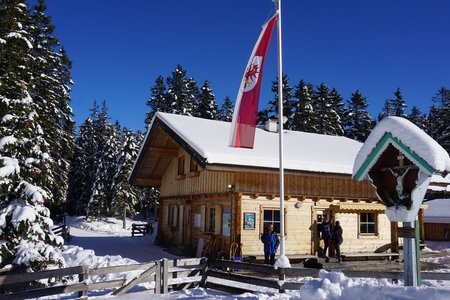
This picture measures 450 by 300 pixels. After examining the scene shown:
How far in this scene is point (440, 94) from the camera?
56844 mm

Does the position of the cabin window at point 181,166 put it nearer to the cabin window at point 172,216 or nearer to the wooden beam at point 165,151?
the wooden beam at point 165,151

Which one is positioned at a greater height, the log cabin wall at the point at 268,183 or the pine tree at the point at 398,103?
the pine tree at the point at 398,103

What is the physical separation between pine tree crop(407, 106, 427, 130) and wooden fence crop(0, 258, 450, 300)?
172 ft

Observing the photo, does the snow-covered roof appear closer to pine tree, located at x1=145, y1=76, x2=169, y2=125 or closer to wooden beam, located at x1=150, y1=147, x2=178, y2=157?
wooden beam, located at x1=150, y1=147, x2=178, y2=157

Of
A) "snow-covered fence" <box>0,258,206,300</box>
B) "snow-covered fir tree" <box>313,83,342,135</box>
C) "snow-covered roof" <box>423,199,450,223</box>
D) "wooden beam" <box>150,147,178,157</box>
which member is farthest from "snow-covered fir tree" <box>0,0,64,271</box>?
"snow-covered fir tree" <box>313,83,342,135</box>

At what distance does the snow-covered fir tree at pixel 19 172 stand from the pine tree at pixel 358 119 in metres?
47.2

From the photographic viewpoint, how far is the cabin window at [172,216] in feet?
75.8

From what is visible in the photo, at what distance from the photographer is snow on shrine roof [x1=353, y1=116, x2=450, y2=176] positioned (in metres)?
5.82

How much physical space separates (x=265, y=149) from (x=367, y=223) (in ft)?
20.8

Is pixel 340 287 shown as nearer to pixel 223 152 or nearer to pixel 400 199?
pixel 400 199

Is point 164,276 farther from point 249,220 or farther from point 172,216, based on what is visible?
point 172,216

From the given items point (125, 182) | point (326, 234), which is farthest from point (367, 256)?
point (125, 182)

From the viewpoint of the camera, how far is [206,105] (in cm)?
5159

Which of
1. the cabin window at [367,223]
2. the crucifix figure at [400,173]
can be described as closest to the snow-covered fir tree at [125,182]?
the cabin window at [367,223]
